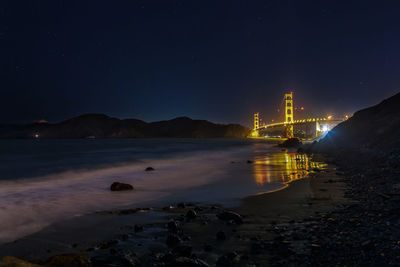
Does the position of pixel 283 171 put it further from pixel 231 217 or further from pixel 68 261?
pixel 68 261

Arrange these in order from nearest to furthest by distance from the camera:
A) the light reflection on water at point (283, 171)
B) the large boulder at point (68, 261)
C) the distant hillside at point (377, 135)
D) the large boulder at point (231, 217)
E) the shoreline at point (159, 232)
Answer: the large boulder at point (68, 261) → the shoreline at point (159, 232) → the large boulder at point (231, 217) → the light reflection on water at point (283, 171) → the distant hillside at point (377, 135)

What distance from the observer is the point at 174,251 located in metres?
3.77

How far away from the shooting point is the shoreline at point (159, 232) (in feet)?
12.9

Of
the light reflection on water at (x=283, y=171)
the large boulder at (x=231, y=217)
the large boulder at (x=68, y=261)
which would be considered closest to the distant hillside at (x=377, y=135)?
the light reflection on water at (x=283, y=171)

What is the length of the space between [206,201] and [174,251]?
3.62 m

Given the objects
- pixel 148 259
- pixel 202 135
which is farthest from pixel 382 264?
pixel 202 135

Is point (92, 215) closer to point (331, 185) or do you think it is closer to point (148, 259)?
point (148, 259)

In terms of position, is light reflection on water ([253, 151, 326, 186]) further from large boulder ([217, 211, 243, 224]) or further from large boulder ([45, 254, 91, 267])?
large boulder ([45, 254, 91, 267])

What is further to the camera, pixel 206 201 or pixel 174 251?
pixel 206 201

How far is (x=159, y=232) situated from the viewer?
4758 mm

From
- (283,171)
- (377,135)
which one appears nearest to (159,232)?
(283,171)

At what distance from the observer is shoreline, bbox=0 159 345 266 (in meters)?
3.92

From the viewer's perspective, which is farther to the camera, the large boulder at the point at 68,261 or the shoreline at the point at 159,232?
the shoreline at the point at 159,232

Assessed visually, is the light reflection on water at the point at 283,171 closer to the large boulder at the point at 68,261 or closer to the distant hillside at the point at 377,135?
the distant hillside at the point at 377,135
